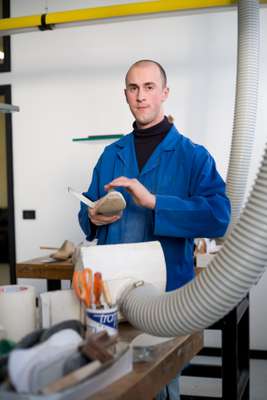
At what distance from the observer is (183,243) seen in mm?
1537

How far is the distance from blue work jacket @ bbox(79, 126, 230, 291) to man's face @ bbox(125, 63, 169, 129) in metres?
0.11

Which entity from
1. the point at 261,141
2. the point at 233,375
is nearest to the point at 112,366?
the point at 233,375

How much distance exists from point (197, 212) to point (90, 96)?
210cm

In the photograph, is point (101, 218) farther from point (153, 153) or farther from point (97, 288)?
point (97, 288)

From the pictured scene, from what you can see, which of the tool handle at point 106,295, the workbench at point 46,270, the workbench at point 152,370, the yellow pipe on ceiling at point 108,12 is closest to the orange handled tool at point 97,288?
the tool handle at point 106,295

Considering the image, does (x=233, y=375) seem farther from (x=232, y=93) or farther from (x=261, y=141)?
(x=232, y=93)

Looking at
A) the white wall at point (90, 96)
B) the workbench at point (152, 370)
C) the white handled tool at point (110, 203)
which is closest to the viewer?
the workbench at point (152, 370)

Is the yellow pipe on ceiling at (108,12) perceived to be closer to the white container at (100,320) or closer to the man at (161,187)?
the man at (161,187)

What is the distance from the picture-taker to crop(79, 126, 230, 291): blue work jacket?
4.64 ft

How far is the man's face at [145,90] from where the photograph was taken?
1569mm

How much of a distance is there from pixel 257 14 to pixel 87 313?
6.04ft

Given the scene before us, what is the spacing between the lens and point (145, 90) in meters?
1.57

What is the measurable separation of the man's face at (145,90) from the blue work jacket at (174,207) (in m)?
0.11

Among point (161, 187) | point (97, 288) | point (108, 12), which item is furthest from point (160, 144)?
point (108, 12)
